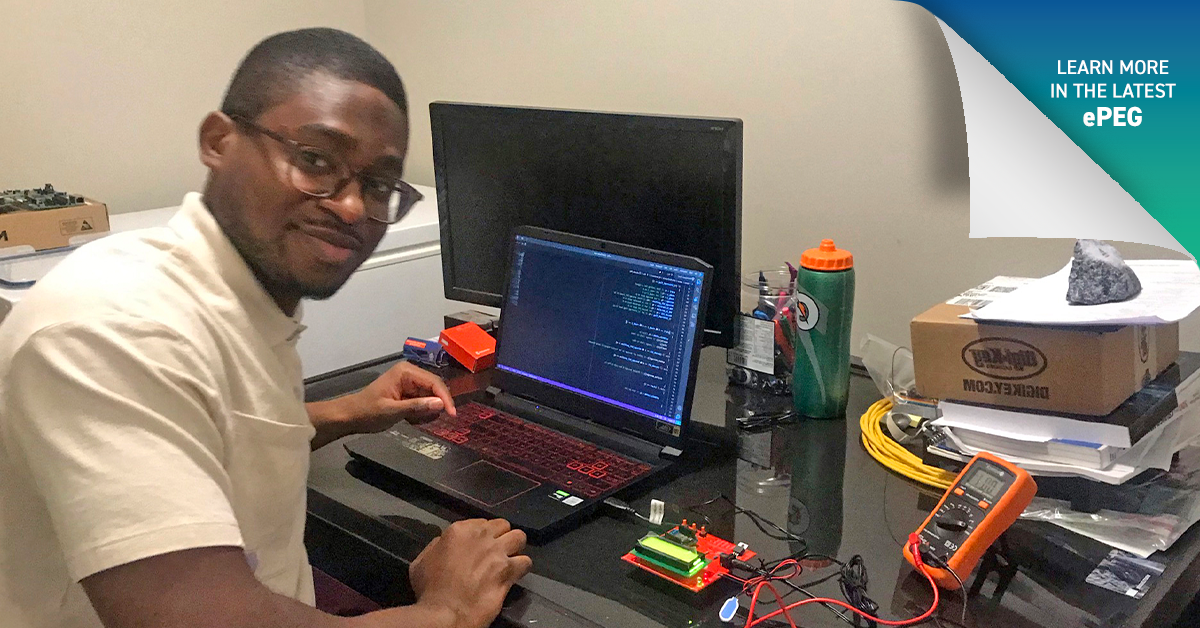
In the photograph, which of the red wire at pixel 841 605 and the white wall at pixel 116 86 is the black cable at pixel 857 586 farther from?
the white wall at pixel 116 86

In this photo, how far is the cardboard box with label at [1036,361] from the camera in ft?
3.51

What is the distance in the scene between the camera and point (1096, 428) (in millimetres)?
1066

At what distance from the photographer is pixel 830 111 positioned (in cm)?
159

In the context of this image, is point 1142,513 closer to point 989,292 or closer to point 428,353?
point 989,292

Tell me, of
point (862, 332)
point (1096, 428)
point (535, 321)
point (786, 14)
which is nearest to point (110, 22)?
point (535, 321)

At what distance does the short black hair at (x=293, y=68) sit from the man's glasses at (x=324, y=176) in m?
0.03

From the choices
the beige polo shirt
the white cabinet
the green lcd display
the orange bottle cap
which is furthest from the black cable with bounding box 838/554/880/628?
the white cabinet

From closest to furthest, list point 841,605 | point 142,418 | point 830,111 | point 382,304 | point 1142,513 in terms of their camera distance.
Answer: point 142,418 < point 841,605 < point 1142,513 < point 830,111 < point 382,304

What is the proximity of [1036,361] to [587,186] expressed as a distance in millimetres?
708

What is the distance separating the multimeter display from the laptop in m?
0.36

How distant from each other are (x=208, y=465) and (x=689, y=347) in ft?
2.04

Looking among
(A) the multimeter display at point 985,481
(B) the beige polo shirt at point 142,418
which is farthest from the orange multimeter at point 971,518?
(B) the beige polo shirt at point 142,418

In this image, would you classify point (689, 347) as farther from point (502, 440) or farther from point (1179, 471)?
point (1179, 471)

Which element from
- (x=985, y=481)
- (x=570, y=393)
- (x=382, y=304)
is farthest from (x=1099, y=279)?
(x=382, y=304)
